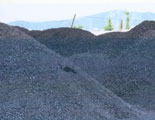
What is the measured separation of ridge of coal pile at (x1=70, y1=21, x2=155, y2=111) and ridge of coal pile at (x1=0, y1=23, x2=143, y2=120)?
109 centimetres

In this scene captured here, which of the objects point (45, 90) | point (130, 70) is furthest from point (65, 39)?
point (45, 90)

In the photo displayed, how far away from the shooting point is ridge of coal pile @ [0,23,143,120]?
6172mm

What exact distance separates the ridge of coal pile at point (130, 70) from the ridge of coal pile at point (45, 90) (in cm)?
109

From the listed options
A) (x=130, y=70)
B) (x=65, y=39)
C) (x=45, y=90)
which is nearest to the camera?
(x=45, y=90)

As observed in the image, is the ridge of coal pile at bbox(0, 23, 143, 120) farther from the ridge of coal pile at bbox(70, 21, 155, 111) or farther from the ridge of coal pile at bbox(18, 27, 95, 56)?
the ridge of coal pile at bbox(18, 27, 95, 56)

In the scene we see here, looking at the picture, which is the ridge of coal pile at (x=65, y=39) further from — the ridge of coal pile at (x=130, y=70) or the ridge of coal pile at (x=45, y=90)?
the ridge of coal pile at (x=45, y=90)

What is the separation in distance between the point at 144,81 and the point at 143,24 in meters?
5.80

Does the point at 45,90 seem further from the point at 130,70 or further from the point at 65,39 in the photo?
the point at 65,39

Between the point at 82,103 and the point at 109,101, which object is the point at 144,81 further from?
the point at 82,103

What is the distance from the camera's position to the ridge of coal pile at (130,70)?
908 centimetres


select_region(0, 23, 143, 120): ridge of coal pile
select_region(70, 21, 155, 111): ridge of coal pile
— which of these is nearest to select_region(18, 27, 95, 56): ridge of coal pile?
select_region(70, 21, 155, 111): ridge of coal pile

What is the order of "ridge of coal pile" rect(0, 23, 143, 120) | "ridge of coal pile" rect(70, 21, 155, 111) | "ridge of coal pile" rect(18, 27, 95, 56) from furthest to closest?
"ridge of coal pile" rect(18, 27, 95, 56)
"ridge of coal pile" rect(70, 21, 155, 111)
"ridge of coal pile" rect(0, 23, 143, 120)

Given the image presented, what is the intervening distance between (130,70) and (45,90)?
12.9 feet

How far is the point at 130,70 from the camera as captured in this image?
10.2 m
